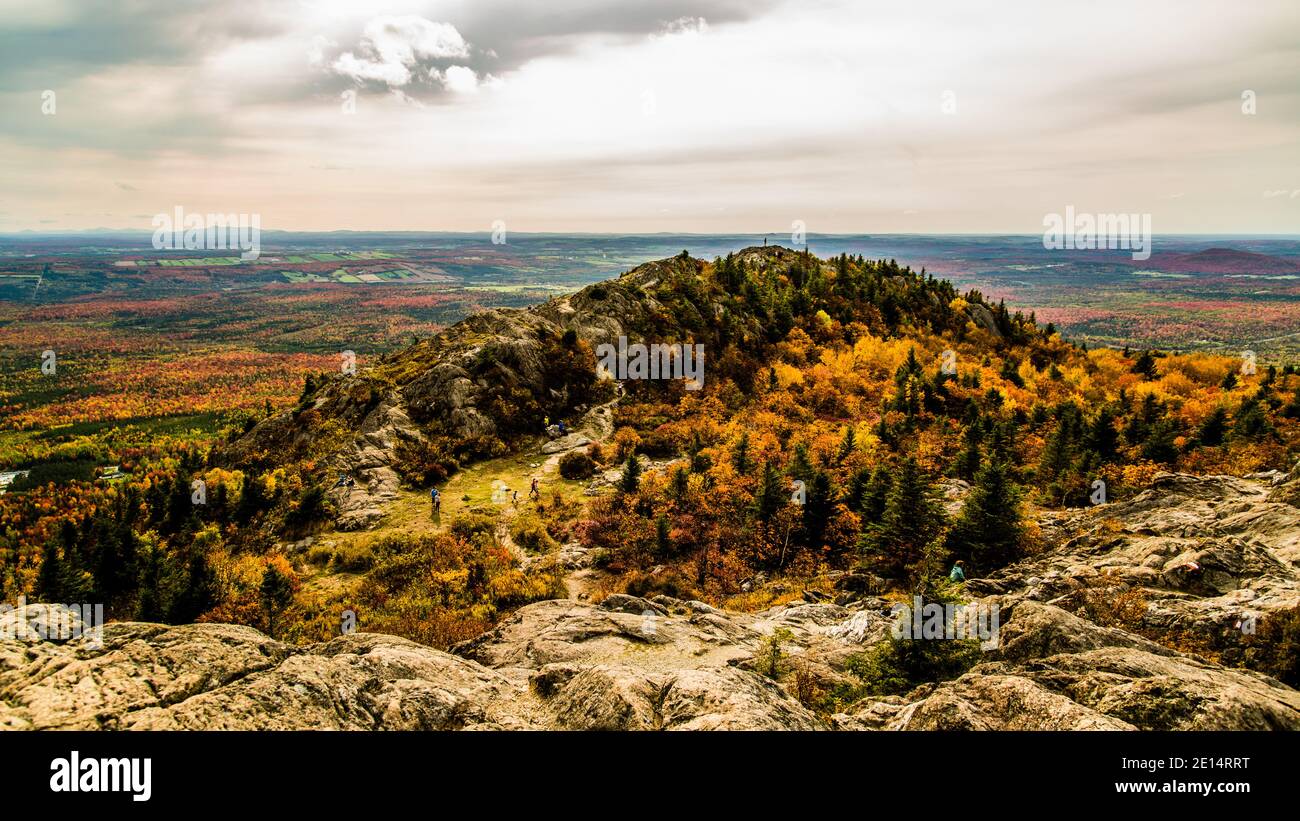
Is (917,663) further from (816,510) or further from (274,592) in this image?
(274,592)

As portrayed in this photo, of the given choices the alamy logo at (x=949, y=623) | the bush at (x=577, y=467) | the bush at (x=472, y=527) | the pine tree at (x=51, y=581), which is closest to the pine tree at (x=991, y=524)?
the alamy logo at (x=949, y=623)

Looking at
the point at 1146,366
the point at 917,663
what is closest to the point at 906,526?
the point at 917,663

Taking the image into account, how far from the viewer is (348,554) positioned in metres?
24.2

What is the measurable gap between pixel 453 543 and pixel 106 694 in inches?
687

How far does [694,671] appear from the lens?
10758 millimetres

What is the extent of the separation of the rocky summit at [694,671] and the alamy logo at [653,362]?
29.9 m

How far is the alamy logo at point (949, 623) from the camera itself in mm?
13078

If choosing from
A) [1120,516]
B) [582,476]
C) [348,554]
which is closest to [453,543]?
[348,554]

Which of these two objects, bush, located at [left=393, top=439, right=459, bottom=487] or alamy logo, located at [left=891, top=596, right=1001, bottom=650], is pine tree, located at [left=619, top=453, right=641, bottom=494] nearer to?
bush, located at [left=393, top=439, right=459, bottom=487]

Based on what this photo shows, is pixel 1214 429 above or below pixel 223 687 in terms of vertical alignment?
above
